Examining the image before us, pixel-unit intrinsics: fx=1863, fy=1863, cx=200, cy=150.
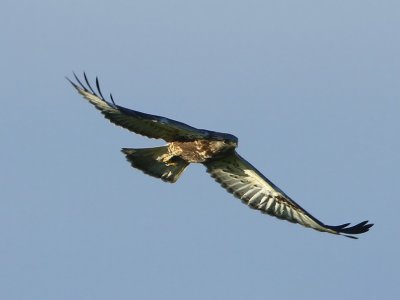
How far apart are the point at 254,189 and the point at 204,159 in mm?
1519

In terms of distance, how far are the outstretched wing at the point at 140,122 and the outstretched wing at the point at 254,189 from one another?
1.26 metres

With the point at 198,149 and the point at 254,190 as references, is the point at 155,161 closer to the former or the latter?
the point at 198,149

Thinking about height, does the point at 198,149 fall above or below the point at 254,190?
below

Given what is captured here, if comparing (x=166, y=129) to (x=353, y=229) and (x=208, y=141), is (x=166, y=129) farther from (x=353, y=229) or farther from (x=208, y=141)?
(x=353, y=229)

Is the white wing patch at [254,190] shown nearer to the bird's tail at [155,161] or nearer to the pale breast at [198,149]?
the bird's tail at [155,161]

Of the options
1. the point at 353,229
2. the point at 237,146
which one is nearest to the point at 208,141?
the point at 237,146

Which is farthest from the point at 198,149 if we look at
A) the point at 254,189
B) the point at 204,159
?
the point at 254,189

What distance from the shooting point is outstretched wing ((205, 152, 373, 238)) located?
1193 inches

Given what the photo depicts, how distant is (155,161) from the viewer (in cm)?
2983

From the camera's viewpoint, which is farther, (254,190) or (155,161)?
(254,190)

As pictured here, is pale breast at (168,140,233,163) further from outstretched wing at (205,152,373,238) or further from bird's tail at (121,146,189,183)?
outstretched wing at (205,152,373,238)

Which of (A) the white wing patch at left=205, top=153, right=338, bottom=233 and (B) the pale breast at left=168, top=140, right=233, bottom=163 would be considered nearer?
(B) the pale breast at left=168, top=140, right=233, bottom=163

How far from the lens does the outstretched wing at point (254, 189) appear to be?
30.3 metres

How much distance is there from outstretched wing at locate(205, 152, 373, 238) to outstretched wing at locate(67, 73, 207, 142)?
126cm
